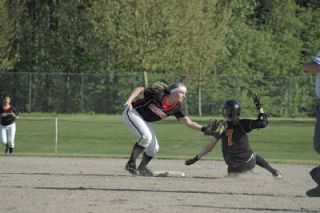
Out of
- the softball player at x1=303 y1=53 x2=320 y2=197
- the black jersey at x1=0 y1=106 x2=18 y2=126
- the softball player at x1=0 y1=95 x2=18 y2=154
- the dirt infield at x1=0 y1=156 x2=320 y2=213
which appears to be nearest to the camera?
the dirt infield at x1=0 y1=156 x2=320 y2=213

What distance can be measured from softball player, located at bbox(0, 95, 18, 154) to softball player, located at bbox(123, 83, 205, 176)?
24.9ft

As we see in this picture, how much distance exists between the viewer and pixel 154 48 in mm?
42344

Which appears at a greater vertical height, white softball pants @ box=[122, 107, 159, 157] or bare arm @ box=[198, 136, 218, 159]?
white softball pants @ box=[122, 107, 159, 157]

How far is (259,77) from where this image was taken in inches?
1779

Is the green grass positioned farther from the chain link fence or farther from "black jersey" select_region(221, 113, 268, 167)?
the chain link fence

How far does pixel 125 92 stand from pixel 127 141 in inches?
730

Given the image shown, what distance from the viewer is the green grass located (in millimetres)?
20578

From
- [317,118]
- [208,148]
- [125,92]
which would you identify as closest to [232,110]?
[208,148]

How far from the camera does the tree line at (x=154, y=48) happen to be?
42.7 m

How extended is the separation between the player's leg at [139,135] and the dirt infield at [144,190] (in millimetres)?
254

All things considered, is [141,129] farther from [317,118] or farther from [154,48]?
[154,48]

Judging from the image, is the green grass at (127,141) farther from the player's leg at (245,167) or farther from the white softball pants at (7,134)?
the player's leg at (245,167)

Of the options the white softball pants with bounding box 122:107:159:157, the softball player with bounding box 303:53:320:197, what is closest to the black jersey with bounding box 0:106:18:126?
the white softball pants with bounding box 122:107:159:157

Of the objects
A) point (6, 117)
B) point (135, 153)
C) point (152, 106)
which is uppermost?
point (152, 106)
